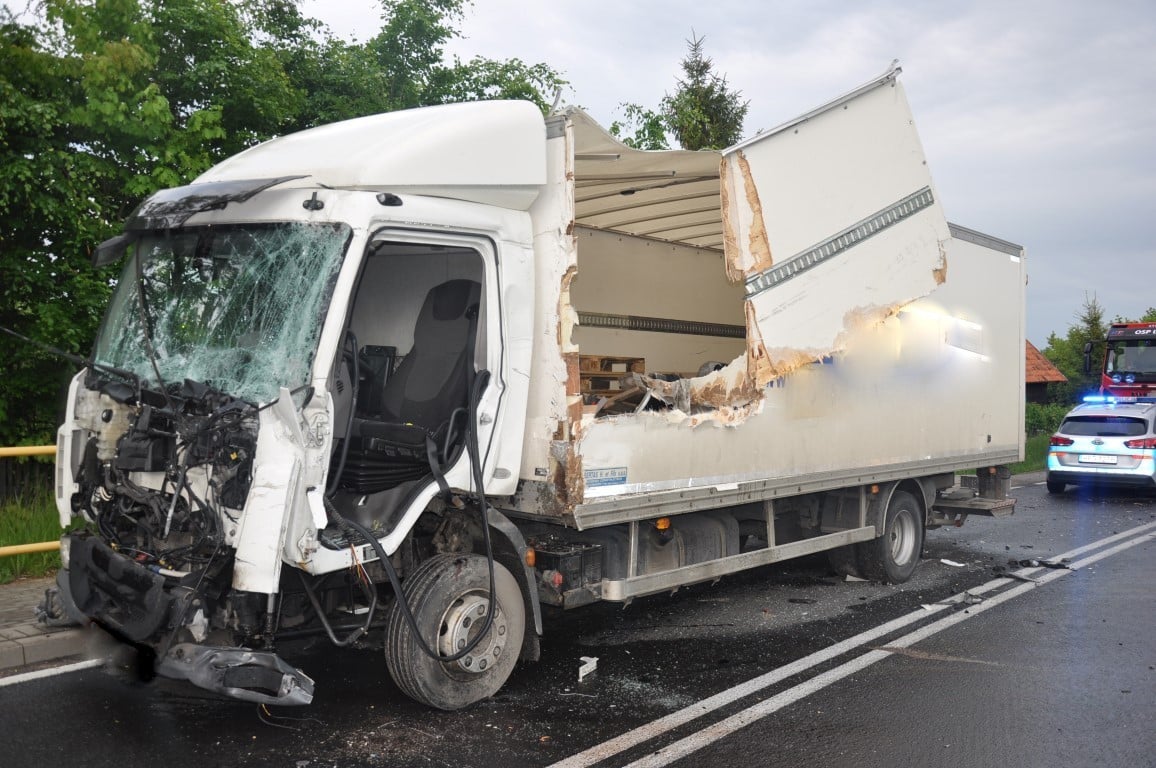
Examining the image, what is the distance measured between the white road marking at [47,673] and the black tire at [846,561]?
581 cm

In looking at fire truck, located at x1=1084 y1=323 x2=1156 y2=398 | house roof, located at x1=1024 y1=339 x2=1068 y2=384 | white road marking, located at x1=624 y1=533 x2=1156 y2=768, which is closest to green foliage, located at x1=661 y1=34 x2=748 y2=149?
fire truck, located at x1=1084 y1=323 x2=1156 y2=398

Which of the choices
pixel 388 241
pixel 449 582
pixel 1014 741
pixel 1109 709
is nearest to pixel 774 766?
pixel 1014 741

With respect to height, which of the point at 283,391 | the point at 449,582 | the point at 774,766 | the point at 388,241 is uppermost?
the point at 388,241

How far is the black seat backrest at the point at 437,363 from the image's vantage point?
203 inches

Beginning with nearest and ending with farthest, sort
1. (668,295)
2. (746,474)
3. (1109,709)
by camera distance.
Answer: (1109,709) < (746,474) < (668,295)

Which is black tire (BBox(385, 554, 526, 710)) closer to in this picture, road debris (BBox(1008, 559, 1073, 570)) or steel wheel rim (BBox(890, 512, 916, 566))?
steel wheel rim (BBox(890, 512, 916, 566))

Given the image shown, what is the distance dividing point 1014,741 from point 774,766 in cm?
133

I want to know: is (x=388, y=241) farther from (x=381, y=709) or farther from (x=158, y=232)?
(x=381, y=709)

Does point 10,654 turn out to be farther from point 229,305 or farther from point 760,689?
point 760,689

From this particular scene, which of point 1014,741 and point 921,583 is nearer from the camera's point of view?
point 1014,741

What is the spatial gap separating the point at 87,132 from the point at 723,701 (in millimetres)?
7602

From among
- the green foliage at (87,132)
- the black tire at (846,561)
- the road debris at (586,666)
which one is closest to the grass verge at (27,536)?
the green foliage at (87,132)

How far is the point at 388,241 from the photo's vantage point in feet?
15.6

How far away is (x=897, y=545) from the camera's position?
8.73 meters
